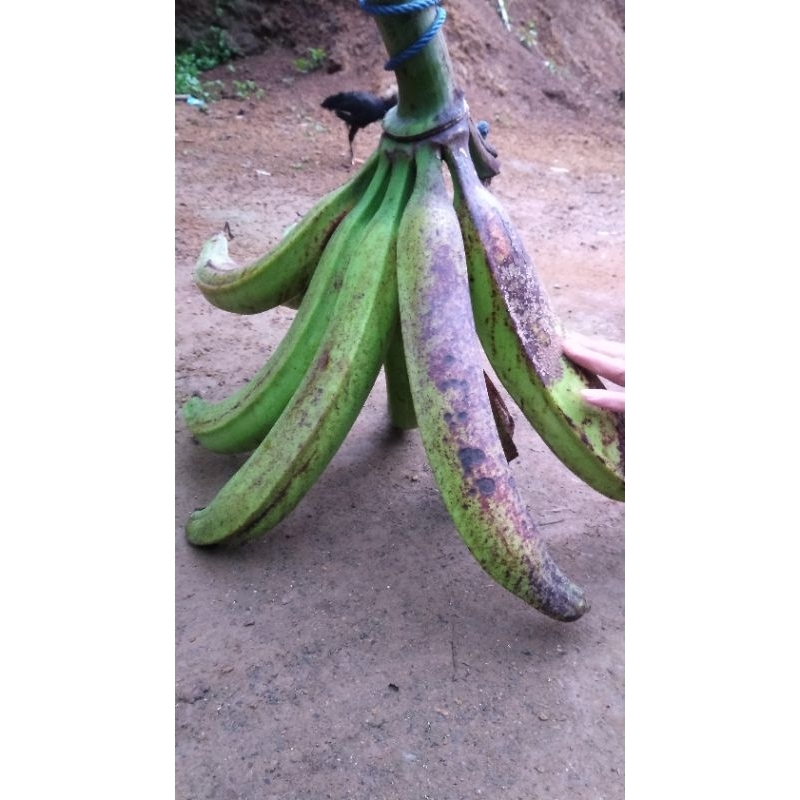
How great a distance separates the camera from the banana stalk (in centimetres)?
146

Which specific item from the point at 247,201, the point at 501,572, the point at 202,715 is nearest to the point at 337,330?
the point at 501,572

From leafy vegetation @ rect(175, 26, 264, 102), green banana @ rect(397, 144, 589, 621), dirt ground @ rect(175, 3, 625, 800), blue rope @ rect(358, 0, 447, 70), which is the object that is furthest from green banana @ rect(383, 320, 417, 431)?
leafy vegetation @ rect(175, 26, 264, 102)

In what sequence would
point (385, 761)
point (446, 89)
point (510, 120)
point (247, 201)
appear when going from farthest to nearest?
point (510, 120) < point (247, 201) < point (446, 89) < point (385, 761)

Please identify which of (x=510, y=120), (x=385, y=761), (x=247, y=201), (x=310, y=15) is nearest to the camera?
(x=385, y=761)

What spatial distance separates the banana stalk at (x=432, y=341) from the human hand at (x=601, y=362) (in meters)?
0.03

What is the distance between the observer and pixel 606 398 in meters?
1.54

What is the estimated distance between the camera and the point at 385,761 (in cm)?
138

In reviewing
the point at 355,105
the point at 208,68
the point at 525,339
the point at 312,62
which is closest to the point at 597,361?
the point at 525,339

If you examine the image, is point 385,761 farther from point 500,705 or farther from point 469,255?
point 469,255

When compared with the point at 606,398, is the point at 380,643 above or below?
below

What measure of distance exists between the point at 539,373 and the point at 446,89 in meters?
0.56

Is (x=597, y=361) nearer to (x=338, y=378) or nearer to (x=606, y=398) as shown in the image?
(x=606, y=398)

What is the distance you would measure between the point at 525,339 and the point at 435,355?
0.72 feet

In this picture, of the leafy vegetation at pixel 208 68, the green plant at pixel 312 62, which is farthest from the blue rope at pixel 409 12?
the green plant at pixel 312 62
